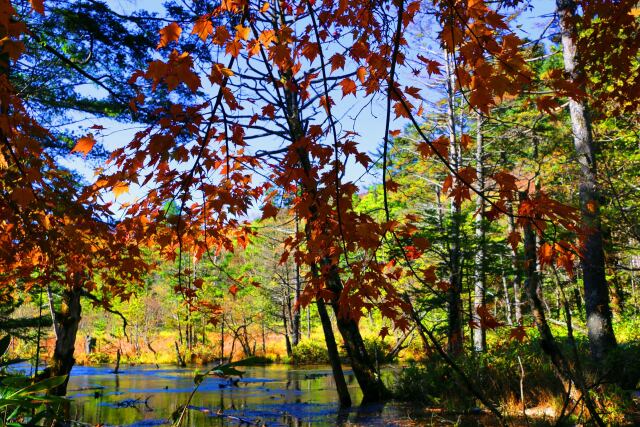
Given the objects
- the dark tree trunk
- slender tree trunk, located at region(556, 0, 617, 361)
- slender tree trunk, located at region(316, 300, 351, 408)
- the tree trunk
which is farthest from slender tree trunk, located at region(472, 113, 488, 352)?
the tree trunk

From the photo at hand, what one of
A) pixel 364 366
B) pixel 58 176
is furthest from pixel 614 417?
pixel 58 176

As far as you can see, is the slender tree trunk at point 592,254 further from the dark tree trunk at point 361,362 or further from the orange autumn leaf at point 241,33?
the orange autumn leaf at point 241,33

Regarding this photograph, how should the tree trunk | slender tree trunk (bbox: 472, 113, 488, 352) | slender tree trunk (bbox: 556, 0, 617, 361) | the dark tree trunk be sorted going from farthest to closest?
slender tree trunk (bbox: 472, 113, 488, 352) < slender tree trunk (bbox: 556, 0, 617, 361) < the dark tree trunk < the tree trunk

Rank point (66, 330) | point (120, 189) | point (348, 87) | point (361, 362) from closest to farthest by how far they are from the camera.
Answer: point (348, 87)
point (120, 189)
point (66, 330)
point (361, 362)

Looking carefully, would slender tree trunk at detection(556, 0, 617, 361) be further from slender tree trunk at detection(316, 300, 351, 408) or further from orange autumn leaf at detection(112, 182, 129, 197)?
orange autumn leaf at detection(112, 182, 129, 197)

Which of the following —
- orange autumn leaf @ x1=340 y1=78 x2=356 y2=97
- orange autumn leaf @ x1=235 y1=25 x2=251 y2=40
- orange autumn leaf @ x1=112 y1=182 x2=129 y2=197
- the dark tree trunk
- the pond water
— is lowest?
the pond water

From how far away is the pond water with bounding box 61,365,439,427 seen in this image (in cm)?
746

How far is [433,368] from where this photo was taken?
341 inches

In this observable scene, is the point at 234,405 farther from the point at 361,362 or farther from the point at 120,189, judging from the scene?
the point at 120,189

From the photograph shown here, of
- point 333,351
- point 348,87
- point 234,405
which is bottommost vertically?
point 234,405

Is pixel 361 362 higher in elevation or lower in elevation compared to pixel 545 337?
lower

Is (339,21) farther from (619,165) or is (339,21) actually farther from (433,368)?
(619,165)

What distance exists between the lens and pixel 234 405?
369 inches

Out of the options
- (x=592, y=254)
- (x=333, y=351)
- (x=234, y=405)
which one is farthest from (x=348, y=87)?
(x=234, y=405)
